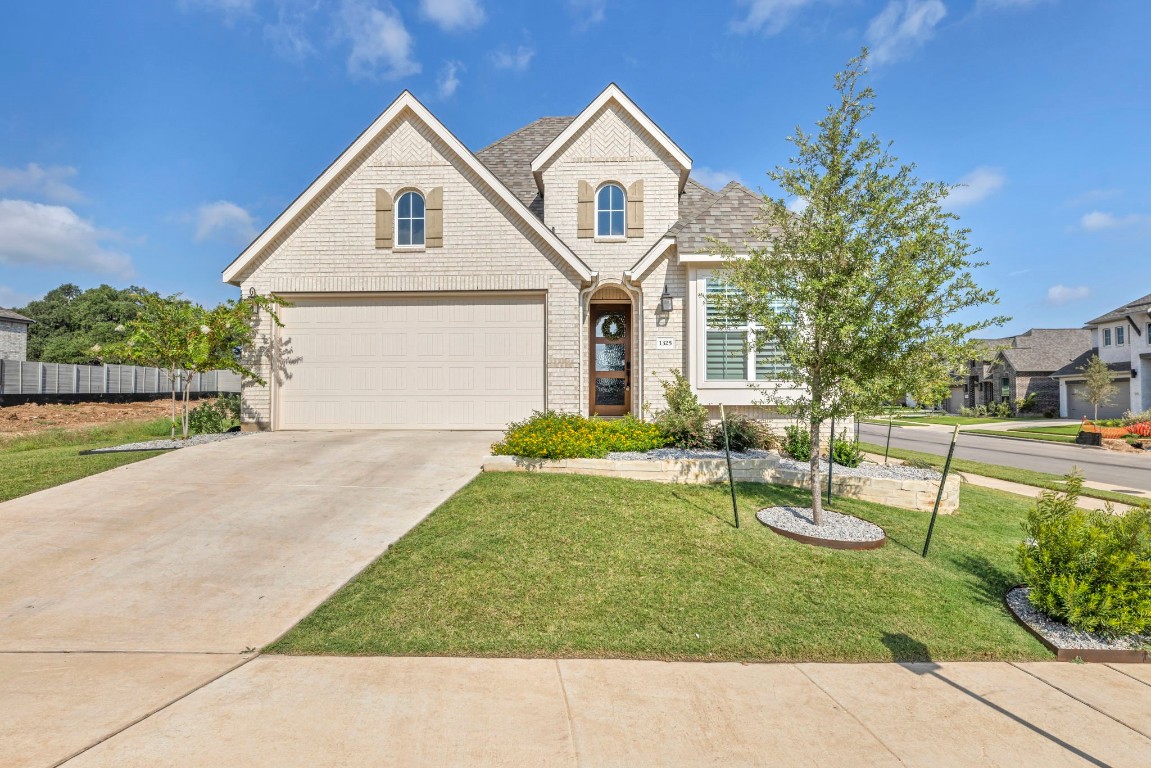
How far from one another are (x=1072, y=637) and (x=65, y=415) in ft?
78.9

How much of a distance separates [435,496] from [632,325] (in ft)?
24.1

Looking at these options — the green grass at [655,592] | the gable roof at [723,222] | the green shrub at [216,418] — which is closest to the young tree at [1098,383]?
the gable roof at [723,222]

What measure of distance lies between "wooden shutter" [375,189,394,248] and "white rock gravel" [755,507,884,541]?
Result: 382 inches

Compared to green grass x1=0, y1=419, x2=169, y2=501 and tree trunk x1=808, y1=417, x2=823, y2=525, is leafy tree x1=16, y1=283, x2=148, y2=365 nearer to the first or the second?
green grass x1=0, y1=419, x2=169, y2=501

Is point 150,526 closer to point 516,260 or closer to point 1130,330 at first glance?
point 516,260

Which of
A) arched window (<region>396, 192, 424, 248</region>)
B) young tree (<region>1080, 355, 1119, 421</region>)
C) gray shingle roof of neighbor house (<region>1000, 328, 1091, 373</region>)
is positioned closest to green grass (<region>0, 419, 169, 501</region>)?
arched window (<region>396, 192, 424, 248</region>)

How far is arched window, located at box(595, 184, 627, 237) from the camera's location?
12281 mm

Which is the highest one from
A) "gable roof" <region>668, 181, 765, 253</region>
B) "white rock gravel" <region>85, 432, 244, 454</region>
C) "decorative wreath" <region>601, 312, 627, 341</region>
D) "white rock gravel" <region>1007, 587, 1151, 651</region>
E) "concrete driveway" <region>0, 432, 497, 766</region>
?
"gable roof" <region>668, 181, 765, 253</region>

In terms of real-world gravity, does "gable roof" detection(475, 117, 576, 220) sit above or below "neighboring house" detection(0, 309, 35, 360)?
above

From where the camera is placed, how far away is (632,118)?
12.1 m

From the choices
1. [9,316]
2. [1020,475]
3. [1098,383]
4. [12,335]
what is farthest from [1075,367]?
[12,335]

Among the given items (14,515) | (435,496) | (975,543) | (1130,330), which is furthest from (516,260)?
(1130,330)

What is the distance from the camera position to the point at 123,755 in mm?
2449

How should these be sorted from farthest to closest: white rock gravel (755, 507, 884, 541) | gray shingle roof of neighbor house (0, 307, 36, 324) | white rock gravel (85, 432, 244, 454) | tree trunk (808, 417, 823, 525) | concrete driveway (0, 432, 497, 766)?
gray shingle roof of neighbor house (0, 307, 36, 324)
white rock gravel (85, 432, 244, 454)
tree trunk (808, 417, 823, 525)
white rock gravel (755, 507, 884, 541)
concrete driveway (0, 432, 497, 766)
